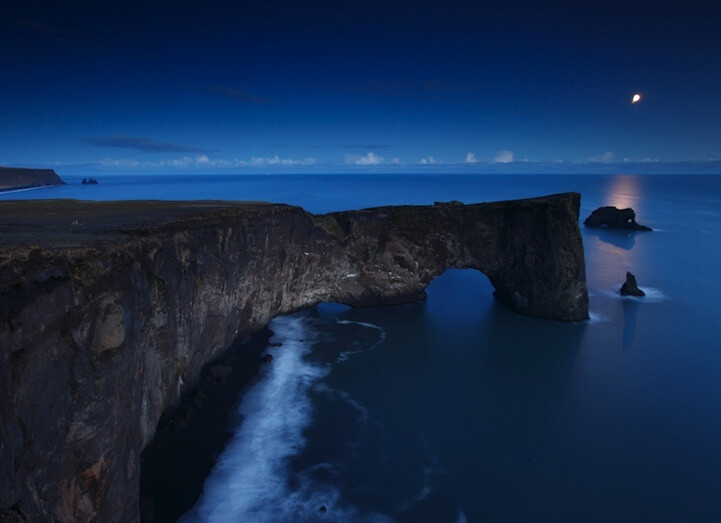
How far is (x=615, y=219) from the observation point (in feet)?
211

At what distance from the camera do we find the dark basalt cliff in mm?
7711

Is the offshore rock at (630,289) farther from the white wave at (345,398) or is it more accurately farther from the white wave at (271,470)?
the white wave at (271,470)

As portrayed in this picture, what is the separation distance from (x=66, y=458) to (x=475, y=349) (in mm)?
19629

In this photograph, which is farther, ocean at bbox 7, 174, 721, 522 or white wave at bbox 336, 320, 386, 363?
white wave at bbox 336, 320, 386, 363

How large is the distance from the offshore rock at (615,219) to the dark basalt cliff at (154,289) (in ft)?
151

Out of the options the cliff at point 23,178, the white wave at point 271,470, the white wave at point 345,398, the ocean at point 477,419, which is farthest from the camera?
the cliff at point 23,178

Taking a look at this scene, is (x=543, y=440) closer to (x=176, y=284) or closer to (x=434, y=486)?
(x=434, y=486)

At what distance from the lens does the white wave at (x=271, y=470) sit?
12828mm

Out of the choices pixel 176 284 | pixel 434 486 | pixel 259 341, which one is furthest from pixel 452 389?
pixel 176 284

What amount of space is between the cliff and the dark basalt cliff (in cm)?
12769

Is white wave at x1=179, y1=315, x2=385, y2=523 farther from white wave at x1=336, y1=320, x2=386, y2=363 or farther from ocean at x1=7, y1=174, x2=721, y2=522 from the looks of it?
white wave at x1=336, y1=320, x2=386, y2=363

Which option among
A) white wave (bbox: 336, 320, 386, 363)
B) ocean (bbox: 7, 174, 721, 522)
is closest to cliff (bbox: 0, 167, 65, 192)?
white wave (bbox: 336, 320, 386, 363)

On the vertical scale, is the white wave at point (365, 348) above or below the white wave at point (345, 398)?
above

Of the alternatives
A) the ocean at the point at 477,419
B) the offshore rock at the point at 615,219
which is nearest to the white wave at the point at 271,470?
the ocean at the point at 477,419
